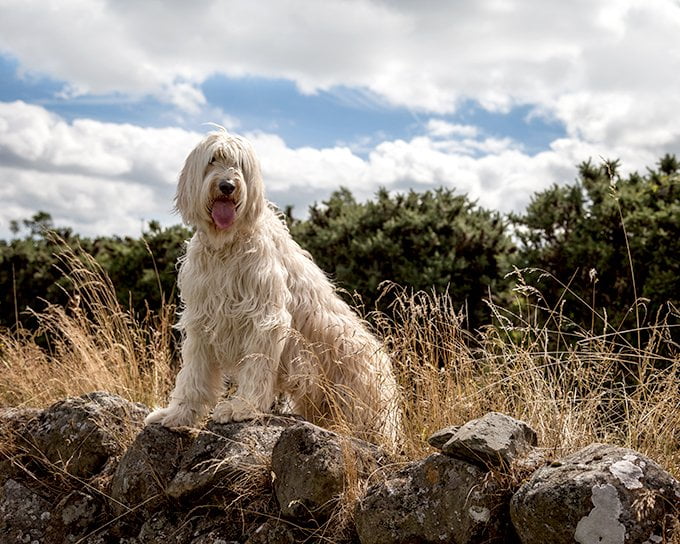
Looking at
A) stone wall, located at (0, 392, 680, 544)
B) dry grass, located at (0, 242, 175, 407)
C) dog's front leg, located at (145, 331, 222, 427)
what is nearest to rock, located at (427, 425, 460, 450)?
stone wall, located at (0, 392, 680, 544)

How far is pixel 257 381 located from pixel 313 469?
2.28 feet

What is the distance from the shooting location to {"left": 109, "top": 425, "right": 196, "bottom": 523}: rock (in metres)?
4.31

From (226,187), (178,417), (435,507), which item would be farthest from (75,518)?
(435,507)

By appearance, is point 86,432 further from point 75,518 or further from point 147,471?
point 147,471

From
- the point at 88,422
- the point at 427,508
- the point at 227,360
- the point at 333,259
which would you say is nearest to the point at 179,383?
the point at 227,360

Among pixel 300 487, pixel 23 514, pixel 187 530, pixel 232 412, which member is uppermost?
pixel 232 412

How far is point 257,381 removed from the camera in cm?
418

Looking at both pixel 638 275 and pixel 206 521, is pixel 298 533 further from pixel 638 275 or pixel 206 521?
pixel 638 275

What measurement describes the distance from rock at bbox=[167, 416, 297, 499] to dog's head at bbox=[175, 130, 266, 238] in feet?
3.52

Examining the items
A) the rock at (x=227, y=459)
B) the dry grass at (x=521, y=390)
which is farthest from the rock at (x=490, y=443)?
the rock at (x=227, y=459)

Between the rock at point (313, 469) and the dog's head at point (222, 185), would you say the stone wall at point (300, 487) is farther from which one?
the dog's head at point (222, 185)

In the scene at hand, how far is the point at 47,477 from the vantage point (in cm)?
497

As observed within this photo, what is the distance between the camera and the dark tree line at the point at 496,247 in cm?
578

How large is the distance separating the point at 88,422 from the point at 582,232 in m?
Answer: 3.92
